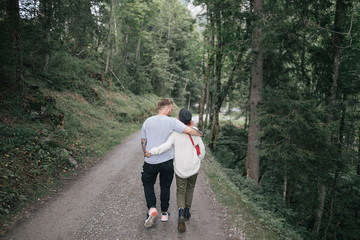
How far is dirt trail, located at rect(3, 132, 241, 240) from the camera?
3275 millimetres

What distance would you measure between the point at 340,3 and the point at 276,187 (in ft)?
28.4

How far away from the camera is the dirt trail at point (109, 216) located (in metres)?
3.28

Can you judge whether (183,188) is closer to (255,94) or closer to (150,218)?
(150,218)

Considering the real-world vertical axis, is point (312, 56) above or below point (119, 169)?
above

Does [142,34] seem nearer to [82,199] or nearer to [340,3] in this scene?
[340,3]

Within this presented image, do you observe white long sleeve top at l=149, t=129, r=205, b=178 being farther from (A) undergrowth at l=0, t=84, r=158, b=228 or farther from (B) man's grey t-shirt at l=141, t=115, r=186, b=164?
(A) undergrowth at l=0, t=84, r=158, b=228

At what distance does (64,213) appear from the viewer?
12.6ft

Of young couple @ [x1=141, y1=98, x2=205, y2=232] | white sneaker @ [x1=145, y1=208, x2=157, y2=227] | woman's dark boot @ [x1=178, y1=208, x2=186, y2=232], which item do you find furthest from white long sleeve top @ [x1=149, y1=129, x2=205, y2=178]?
white sneaker @ [x1=145, y1=208, x2=157, y2=227]

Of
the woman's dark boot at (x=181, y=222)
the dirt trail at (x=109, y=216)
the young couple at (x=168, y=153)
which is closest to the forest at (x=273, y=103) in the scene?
the dirt trail at (x=109, y=216)

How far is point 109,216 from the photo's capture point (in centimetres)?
381

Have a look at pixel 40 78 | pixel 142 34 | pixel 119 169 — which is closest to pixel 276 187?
pixel 119 169

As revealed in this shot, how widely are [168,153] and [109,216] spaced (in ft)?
6.26

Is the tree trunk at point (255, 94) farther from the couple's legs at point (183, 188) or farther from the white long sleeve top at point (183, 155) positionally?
the white long sleeve top at point (183, 155)

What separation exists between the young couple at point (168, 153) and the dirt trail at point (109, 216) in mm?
366
